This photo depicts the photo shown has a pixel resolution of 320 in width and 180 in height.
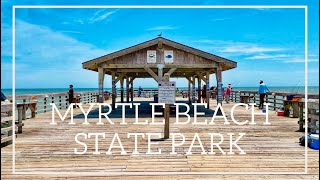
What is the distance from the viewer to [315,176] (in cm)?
521

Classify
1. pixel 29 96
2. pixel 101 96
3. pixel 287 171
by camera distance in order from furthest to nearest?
pixel 101 96 → pixel 29 96 → pixel 287 171

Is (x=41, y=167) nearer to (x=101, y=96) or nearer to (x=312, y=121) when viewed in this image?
(x=312, y=121)

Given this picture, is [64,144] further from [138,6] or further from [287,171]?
[287,171]

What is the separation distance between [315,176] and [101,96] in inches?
501

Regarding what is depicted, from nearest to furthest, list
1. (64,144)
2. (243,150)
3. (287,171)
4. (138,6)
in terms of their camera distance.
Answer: (287,171), (138,6), (243,150), (64,144)

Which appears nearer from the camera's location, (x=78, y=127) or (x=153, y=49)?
(x=78, y=127)

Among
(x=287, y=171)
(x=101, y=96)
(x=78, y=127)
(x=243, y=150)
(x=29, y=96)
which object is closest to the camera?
(x=287, y=171)

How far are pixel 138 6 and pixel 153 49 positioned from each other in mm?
9716

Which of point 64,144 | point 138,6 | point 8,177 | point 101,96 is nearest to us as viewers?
point 8,177

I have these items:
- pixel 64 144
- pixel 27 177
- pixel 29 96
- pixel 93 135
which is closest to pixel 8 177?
pixel 27 177

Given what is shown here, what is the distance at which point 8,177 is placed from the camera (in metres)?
5.16

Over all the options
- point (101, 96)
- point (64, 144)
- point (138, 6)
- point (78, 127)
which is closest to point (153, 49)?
point (101, 96)

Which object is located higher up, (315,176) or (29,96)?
(29,96)

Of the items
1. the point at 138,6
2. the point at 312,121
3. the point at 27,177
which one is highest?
the point at 138,6
